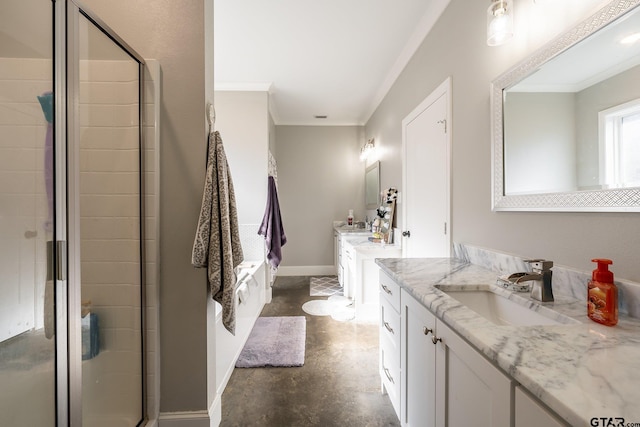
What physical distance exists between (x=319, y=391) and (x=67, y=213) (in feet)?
5.53

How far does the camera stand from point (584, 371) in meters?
0.53

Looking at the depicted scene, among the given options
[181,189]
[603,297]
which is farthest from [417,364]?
[181,189]

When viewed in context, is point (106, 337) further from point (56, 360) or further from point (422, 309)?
point (422, 309)

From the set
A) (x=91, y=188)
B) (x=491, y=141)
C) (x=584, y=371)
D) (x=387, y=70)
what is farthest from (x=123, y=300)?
(x=387, y=70)

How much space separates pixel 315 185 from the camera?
16.0ft

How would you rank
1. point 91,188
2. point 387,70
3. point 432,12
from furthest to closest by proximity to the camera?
point 387,70, point 432,12, point 91,188

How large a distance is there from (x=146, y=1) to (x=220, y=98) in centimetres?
209

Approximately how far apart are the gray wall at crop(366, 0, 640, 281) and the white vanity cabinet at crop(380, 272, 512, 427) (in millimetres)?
556

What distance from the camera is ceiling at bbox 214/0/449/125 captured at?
207 centimetres

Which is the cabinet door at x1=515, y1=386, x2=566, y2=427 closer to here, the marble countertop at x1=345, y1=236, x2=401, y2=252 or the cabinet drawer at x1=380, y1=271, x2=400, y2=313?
the cabinet drawer at x1=380, y1=271, x2=400, y2=313

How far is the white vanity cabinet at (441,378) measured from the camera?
67 centimetres

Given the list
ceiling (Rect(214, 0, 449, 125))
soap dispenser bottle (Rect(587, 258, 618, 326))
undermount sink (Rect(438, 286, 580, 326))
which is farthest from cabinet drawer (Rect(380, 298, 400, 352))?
ceiling (Rect(214, 0, 449, 125))

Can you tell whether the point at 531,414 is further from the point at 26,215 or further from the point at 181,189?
the point at 26,215

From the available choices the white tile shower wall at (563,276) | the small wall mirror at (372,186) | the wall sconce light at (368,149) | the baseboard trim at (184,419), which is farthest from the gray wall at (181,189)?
the wall sconce light at (368,149)
